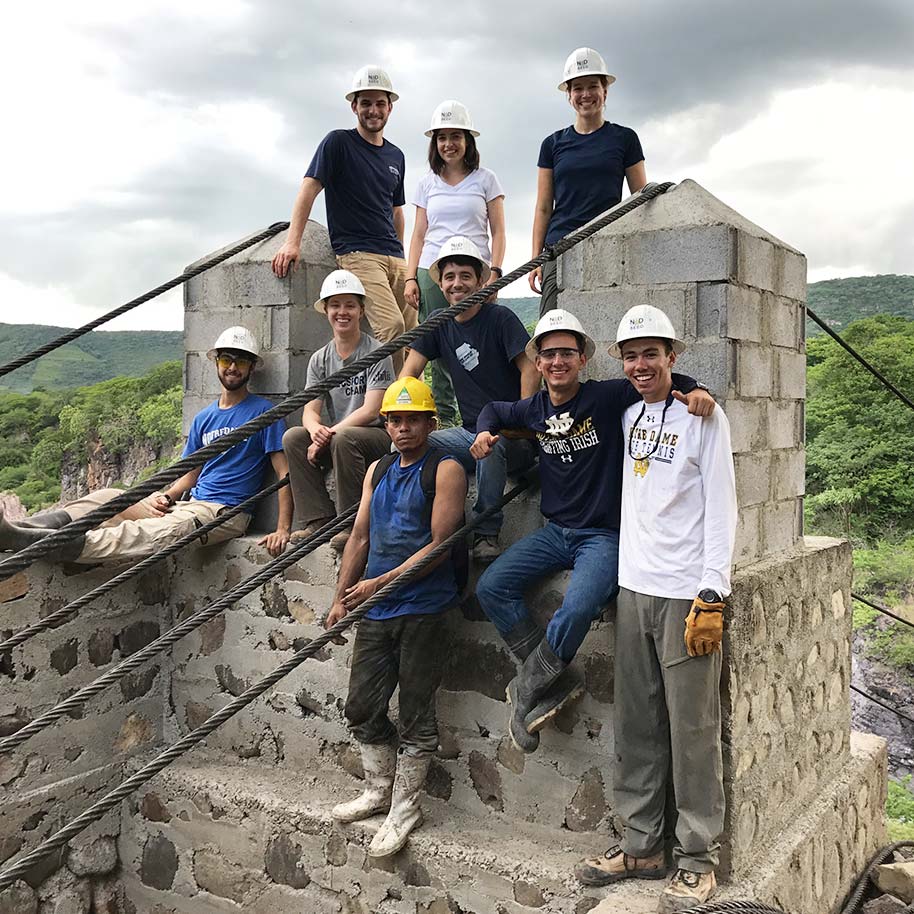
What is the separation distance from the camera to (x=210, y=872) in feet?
16.4

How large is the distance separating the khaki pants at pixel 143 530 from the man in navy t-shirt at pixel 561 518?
1.80 metres

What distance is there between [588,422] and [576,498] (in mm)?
308

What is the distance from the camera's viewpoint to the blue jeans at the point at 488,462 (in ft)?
13.8

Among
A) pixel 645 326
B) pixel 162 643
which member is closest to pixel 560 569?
pixel 645 326

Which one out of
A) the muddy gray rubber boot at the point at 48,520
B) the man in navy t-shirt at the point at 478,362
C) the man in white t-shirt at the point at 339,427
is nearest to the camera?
the man in navy t-shirt at the point at 478,362

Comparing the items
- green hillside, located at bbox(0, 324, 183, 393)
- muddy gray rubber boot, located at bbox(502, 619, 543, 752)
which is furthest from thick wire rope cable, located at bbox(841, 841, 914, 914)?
green hillside, located at bbox(0, 324, 183, 393)

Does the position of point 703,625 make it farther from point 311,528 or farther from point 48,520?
point 48,520

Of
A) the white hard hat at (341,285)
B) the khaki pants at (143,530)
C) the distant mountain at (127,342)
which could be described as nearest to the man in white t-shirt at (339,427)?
the white hard hat at (341,285)

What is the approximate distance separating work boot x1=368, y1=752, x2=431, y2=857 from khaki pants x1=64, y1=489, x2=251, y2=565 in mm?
1674

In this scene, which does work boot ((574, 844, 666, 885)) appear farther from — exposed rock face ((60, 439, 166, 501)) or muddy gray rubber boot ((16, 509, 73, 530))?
exposed rock face ((60, 439, 166, 501))

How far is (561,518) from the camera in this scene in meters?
4.00

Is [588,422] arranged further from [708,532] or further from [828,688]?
[828,688]

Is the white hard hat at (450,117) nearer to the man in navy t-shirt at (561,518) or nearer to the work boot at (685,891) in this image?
the man in navy t-shirt at (561,518)

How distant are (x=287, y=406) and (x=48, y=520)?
5.44 ft
